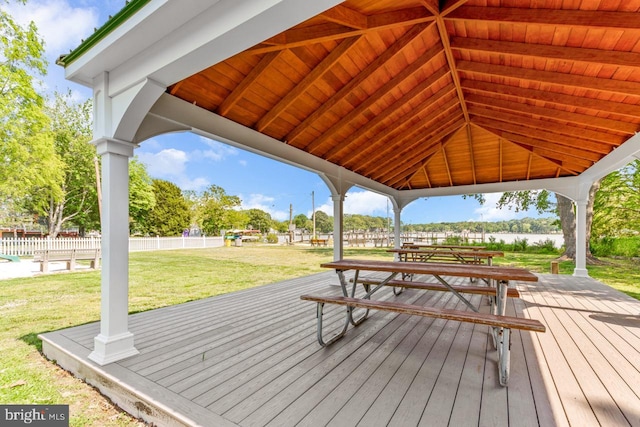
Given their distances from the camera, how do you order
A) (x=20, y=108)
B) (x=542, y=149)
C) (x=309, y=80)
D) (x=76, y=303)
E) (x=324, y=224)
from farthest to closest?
(x=324, y=224) → (x=20, y=108) → (x=542, y=149) → (x=76, y=303) → (x=309, y=80)

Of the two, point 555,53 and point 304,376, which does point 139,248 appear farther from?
point 555,53

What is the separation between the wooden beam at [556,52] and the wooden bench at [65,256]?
11.2 m

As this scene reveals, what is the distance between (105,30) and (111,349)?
2.60 meters

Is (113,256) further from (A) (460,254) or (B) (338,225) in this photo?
(A) (460,254)

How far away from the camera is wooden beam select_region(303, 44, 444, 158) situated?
10.2 feet

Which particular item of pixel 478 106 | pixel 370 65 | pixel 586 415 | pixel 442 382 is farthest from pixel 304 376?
pixel 478 106

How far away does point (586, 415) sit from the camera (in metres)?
1.80

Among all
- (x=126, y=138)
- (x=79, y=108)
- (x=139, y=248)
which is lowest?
(x=139, y=248)

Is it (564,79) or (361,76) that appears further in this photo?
(361,76)

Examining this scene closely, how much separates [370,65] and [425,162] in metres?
4.71

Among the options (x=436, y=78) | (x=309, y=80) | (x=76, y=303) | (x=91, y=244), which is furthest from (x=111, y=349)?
(x=91, y=244)

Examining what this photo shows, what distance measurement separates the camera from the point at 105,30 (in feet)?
6.73

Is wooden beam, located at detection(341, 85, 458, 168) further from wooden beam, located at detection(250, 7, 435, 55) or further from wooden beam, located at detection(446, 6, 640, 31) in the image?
wooden beam, located at detection(250, 7, 435, 55)

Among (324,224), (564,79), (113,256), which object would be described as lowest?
(324,224)
